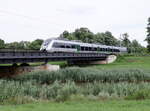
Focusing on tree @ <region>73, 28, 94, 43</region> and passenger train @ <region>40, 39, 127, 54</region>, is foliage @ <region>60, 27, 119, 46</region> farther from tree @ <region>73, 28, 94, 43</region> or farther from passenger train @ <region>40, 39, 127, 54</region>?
passenger train @ <region>40, 39, 127, 54</region>

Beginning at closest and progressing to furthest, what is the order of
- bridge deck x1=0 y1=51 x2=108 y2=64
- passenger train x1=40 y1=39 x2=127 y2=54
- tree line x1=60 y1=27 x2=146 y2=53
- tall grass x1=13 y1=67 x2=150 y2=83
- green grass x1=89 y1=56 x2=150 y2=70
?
1. tall grass x1=13 y1=67 x2=150 y2=83
2. bridge deck x1=0 y1=51 x2=108 y2=64
3. green grass x1=89 y1=56 x2=150 y2=70
4. passenger train x1=40 y1=39 x2=127 y2=54
5. tree line x1=60 y1=27 x2=146 y2=53

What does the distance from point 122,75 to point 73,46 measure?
75.2 ft

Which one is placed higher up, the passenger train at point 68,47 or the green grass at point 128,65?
the passenger train at point 68,47

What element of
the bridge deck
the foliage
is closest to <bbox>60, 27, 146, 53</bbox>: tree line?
the foliage

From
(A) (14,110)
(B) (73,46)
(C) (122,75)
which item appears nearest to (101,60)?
(B) (73,46)

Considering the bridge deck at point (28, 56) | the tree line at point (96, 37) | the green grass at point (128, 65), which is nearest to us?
the bridge deck at point (28, 56)

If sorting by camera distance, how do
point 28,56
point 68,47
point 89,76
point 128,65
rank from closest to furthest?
point 89,76 → point 28,56 → point 128,65 → point 68,47

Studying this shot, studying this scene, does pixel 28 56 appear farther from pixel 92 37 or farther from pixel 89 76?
pixel 92 37

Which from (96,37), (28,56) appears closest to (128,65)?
(28,56)

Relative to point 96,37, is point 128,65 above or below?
below

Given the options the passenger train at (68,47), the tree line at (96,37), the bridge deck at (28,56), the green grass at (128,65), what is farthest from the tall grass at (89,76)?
the tree line at (96,37)

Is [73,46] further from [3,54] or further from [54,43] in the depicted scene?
[3,54]

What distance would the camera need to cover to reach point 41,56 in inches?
1141

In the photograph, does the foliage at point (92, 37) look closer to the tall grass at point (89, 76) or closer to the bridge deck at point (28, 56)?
the bridge deck at point (28, 56)
